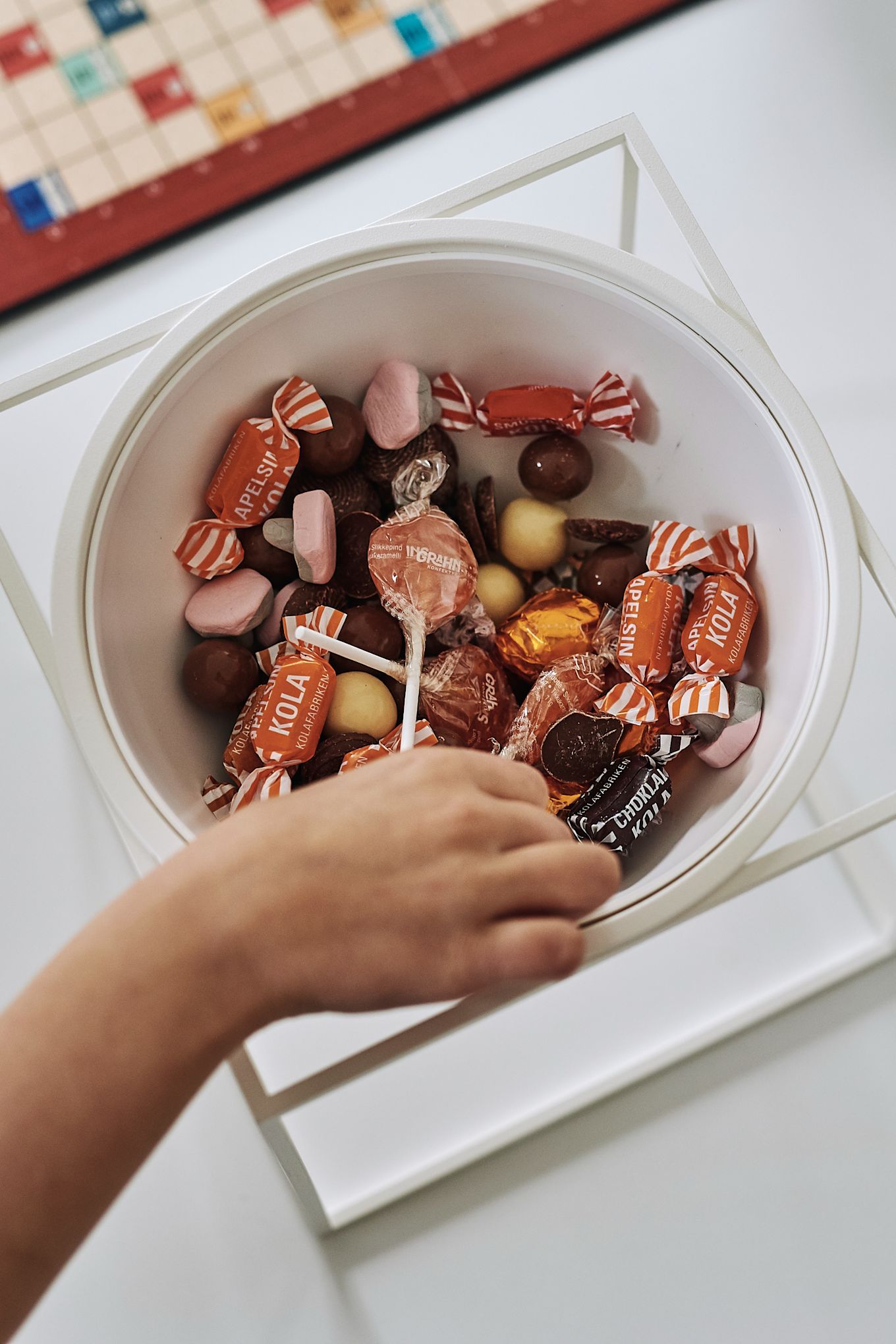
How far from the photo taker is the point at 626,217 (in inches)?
43.9

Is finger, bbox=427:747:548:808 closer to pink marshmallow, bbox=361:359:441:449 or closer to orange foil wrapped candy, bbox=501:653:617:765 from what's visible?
orange foil wrapped candy, bbox=501:653:617:765

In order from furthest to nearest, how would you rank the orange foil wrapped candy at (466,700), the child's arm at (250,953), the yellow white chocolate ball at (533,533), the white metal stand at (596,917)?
the yellow white chocolate ball at (533,533) → the orange foil wrapped candy at (466,700) → the white metal stand at (596,917) → the child's arm at (250,953)

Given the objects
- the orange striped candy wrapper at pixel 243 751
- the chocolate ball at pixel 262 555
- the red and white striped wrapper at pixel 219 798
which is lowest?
the red and white striped wrapper at pixel 219 798

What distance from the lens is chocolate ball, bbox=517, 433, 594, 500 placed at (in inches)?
40.3

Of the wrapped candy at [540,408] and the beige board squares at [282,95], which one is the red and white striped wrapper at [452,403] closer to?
the wrapped candy at [540,408]

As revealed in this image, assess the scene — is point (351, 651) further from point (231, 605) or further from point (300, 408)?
point (300, 408)

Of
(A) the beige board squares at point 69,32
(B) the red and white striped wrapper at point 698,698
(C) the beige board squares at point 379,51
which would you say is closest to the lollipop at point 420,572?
(B) the red and white striped wrapper at point 698,698

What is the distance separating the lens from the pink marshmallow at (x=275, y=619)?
101cm

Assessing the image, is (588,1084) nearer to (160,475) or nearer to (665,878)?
(665,878)

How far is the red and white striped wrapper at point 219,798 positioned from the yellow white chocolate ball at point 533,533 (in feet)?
1.22

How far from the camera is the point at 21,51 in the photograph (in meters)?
1.61

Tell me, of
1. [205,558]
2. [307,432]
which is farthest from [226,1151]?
[307,432]

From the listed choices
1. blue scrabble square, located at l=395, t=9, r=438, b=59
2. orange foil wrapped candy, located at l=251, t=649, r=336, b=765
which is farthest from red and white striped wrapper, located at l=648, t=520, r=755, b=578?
blue scrabble square, located at l=395, t=9, r=438, b=59

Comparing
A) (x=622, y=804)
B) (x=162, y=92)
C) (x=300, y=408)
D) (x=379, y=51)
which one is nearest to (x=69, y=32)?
(x=162, y=92)
